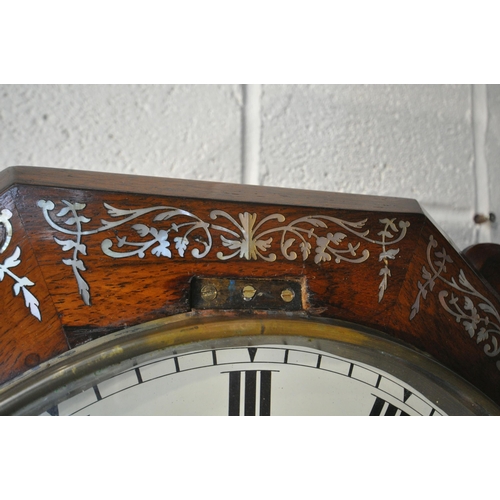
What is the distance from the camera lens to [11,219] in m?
0.30

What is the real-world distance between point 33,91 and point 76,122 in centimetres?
5

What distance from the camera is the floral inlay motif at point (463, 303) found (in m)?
0.37

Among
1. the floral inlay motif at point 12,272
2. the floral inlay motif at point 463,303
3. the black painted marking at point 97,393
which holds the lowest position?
the black painted marking at point 97,393

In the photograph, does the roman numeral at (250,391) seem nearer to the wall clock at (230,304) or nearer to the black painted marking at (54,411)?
the wall clock at (230,304)

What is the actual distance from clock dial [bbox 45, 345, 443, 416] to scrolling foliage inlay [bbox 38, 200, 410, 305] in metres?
0.06

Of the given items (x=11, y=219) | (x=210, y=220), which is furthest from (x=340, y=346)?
(x=11, y=219)

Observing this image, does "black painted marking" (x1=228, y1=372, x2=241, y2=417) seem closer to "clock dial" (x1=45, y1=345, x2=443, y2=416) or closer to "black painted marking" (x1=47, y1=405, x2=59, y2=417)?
"clock dial" (x1=45, y1=345, x2=443, y2=416)

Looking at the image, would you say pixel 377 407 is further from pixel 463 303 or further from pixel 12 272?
pixel 12 272

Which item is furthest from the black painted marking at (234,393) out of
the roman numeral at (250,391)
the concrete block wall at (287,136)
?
the concrete block wall at (287,136)

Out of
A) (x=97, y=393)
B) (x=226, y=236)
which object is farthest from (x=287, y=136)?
(x=97, y=393)

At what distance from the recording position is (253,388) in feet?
1.16

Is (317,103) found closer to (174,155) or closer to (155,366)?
(174,155)

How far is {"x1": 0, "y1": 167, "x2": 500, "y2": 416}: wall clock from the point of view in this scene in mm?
307

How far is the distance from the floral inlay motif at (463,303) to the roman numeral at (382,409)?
0.07 metres
